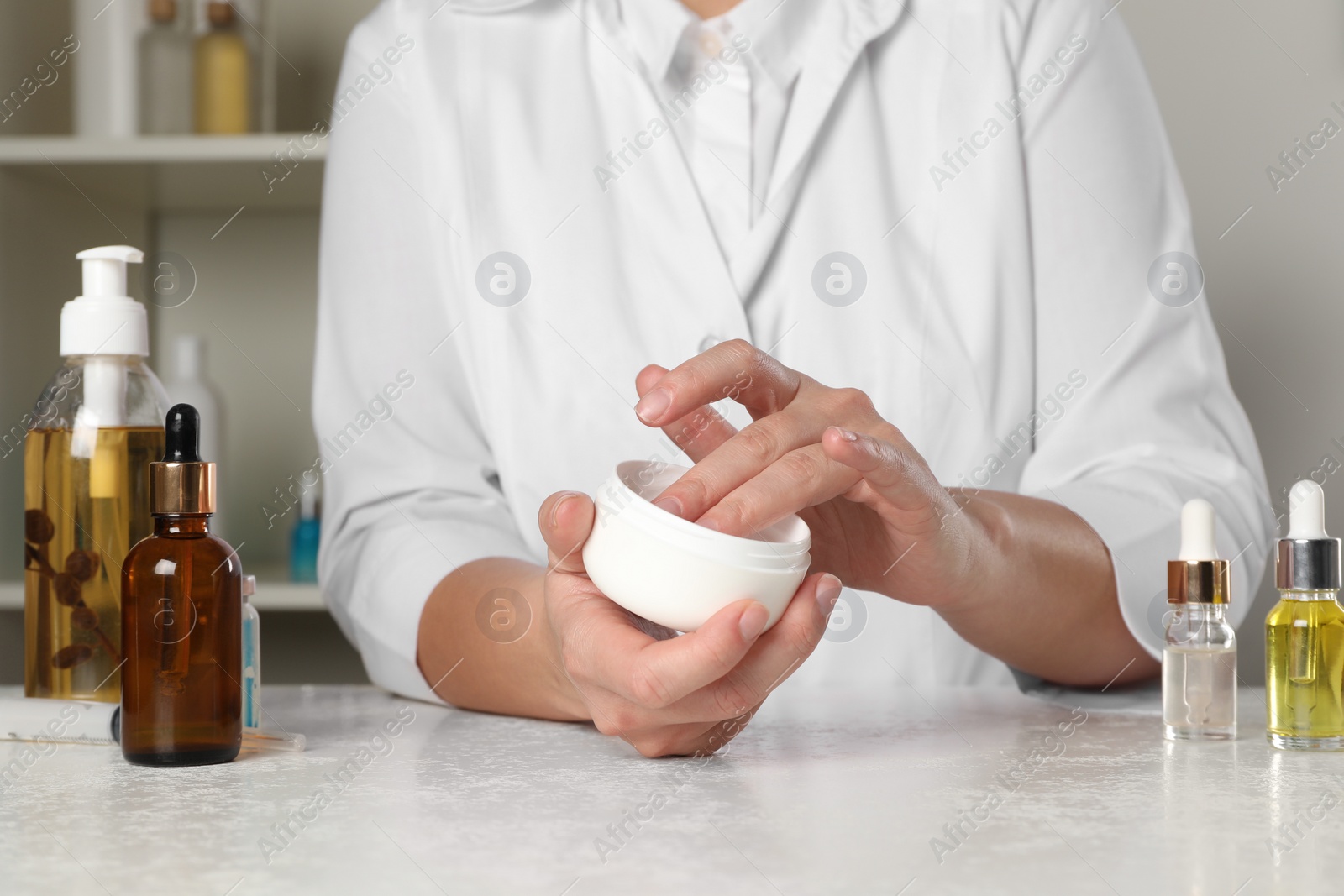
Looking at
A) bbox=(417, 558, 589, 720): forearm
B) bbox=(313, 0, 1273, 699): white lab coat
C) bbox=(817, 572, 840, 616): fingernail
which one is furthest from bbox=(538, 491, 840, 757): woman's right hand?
bbox=(313, 0, 1273, 699): white lab coat

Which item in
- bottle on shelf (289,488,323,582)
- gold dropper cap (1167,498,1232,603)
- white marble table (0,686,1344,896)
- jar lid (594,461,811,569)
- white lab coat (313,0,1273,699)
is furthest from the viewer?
bottle on shelf (289,488,323,582)

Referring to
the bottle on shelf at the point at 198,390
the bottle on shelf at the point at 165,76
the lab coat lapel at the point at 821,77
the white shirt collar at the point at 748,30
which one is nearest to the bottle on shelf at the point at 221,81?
the bottle on shelf at the point at 165,76

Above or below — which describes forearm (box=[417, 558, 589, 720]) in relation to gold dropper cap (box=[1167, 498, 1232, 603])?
below

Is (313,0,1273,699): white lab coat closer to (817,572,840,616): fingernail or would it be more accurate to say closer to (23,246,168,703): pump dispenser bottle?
(23,246,168,703): pump dispenser bottle

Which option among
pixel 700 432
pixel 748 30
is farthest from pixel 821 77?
pixel 700 432

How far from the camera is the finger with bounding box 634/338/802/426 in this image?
55 cm

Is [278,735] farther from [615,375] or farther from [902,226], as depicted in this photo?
[902,226]

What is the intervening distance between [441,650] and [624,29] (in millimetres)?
547

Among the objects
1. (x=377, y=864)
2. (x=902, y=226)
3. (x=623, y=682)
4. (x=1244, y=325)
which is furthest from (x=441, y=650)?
(x=1244, y=325)

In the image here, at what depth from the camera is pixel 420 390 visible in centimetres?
96

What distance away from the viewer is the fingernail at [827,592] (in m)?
0.51

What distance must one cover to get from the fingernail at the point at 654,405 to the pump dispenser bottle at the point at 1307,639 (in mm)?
304

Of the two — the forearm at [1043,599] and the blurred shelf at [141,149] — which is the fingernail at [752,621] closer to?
the forearm at [1043,599]

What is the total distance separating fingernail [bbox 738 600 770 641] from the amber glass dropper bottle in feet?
0.80
